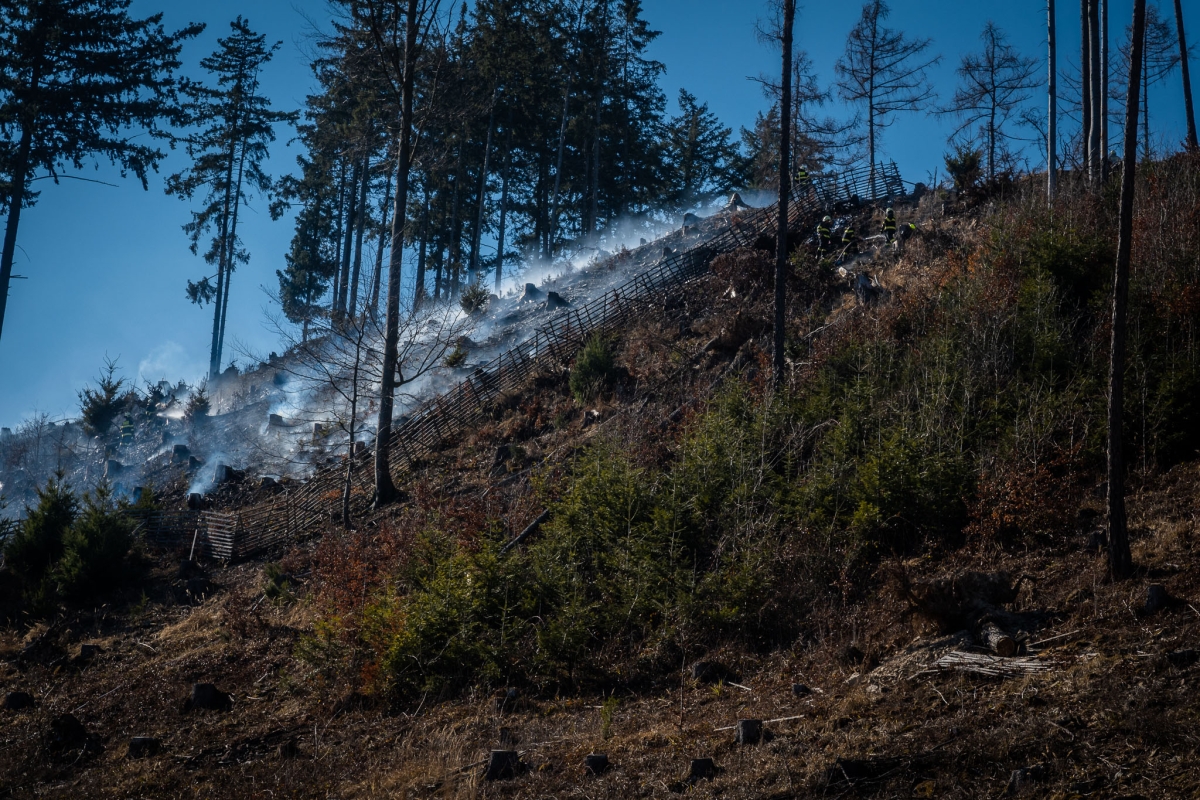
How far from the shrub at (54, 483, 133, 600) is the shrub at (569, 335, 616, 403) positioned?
10681 mm

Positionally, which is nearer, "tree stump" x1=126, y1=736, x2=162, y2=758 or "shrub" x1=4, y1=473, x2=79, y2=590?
"tree stump" x1=126, y1=736, x2=162, y2=758

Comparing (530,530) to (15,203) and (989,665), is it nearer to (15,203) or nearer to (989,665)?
(989,665)

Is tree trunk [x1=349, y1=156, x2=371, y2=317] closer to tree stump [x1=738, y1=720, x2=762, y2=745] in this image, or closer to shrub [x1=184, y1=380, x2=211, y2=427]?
shrub [x1=184, y1=380, x2=211, y2=427]

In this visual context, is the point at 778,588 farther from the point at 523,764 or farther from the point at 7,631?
the point at 7,631

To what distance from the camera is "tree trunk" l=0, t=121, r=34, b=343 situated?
19312 mm

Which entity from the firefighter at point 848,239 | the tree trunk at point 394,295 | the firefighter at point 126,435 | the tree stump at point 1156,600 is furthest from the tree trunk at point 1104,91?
the firefighter at point 126,435

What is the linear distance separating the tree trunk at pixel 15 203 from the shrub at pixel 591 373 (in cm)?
1414

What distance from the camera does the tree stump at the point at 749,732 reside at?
260 inches

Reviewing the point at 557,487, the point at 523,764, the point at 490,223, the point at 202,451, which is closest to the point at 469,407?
the point at 557,487

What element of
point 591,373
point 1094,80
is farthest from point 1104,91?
point 591,373

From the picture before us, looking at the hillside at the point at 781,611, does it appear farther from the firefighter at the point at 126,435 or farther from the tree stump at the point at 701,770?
the firefighter at the point at 126,435

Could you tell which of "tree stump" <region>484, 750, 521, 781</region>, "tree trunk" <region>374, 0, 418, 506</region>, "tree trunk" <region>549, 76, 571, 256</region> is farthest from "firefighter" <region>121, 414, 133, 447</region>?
"tree stump" <region>484, 750, 521, 781</region>

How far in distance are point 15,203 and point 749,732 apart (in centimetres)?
2181

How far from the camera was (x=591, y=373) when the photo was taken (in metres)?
19.7
